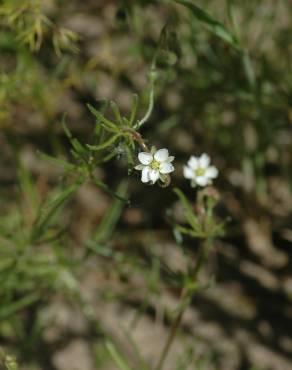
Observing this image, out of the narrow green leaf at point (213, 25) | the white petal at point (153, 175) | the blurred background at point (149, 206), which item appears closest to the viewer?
the white petal at point (153, 175)

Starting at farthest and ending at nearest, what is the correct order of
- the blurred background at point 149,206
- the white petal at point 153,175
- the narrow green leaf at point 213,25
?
the blurred background at point 149,206
the narrow green leaf at point 213,25
the white petal at point 153,175

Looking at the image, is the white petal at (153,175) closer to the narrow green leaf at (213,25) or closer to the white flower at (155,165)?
the white flower at (155,165)

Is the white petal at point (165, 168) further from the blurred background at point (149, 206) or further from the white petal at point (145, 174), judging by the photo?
the blurred background at point (149, 206)

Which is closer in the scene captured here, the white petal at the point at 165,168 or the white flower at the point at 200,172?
the white petal at the point at 165,168

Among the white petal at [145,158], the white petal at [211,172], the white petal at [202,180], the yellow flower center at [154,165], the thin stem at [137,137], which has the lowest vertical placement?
the white petal at [202,180]

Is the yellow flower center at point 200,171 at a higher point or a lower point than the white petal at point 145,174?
lower

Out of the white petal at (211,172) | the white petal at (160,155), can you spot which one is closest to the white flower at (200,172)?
the white petal at (211,172)

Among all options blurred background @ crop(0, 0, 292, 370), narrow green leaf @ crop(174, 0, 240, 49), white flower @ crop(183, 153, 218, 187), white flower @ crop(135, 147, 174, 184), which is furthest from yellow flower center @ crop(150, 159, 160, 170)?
blurred background @ crop(0, 0, 292, 370)
